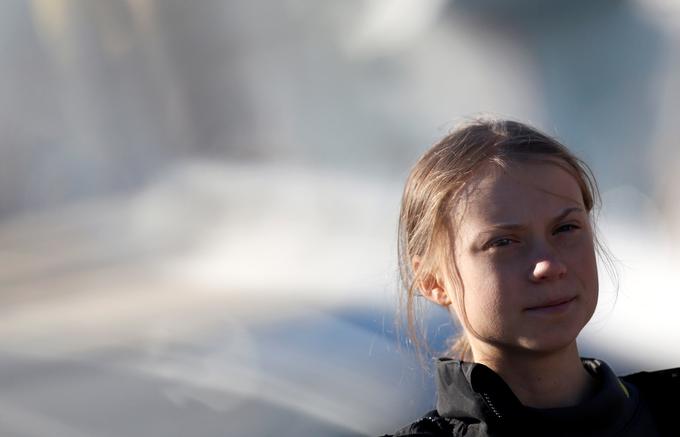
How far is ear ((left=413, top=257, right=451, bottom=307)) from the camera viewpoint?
68 cm

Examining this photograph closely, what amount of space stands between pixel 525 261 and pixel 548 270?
0.02 metres

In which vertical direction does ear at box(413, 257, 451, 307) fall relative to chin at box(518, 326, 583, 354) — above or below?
above

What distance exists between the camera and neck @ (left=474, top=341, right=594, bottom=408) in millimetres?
621

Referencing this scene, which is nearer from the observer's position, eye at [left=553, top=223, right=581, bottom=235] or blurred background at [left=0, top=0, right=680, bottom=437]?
eye at [left=553, top=223, right=581, bottom=235]

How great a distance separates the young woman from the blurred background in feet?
1.41

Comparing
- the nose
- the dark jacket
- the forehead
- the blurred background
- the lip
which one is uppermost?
the blurred background

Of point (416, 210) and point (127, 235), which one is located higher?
point (127, 235)

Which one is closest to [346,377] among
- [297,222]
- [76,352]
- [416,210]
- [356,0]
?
[297,222]

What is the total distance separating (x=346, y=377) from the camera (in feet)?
3.73

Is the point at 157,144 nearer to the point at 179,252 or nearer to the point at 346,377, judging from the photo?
the point at 179,252

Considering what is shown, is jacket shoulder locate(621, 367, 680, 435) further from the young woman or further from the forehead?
the forehead

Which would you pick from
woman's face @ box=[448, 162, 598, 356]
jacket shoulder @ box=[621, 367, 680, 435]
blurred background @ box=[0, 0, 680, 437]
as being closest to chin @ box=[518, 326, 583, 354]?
woman's face @ box=[448, 162, 598, 356]

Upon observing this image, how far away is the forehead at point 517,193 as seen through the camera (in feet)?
1.99

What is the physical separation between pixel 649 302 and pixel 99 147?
0.99 meters
